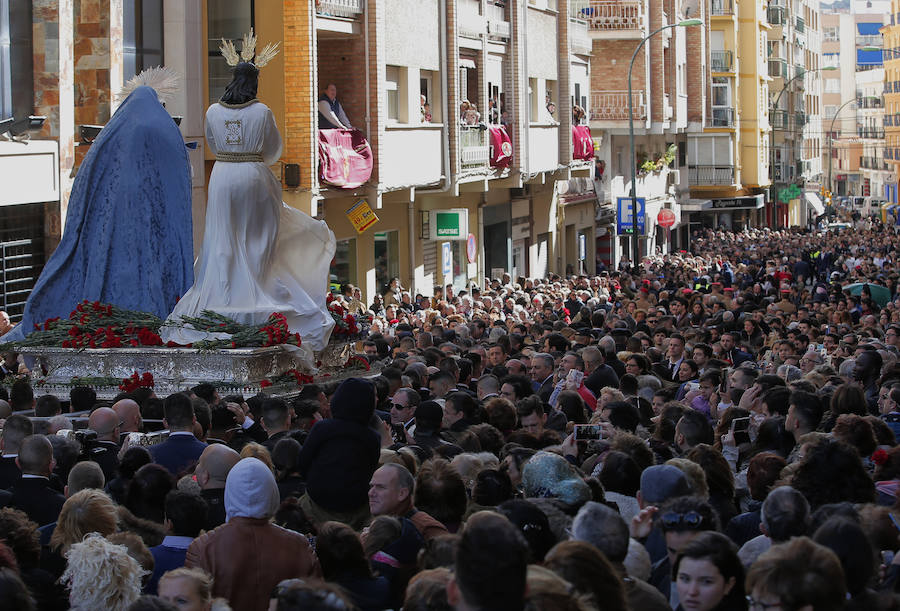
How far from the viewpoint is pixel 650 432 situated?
10445mm

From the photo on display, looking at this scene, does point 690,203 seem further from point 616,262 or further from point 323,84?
point 323,84

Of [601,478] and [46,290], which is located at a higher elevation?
[46,290]

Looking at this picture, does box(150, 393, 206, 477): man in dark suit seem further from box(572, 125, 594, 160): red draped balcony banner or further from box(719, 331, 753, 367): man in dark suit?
box(572, 125, 594, 160): red draped balcony banner

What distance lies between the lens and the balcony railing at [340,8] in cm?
2570

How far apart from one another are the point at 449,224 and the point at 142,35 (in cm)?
1049

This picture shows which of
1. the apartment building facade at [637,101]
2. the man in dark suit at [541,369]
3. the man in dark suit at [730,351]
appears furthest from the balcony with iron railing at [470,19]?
the man in dark suit at [541,369]

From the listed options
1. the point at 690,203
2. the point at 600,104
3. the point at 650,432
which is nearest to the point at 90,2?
the point at 650,432

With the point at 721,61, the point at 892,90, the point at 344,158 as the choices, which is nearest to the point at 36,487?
the point at 344,158

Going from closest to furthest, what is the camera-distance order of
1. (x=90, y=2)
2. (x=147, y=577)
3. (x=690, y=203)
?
1. (x=147, y=577)
2. (x=90, y=2)
3. (x=690, y=203)

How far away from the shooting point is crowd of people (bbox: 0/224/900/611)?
5.28 m

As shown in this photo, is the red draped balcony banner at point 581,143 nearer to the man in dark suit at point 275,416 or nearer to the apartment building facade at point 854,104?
the man in dark suit at point 275,416

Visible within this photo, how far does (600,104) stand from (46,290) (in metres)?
37.3

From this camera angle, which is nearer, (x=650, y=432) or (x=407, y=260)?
(x=650, y=432)

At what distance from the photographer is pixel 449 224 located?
32.3 metres
